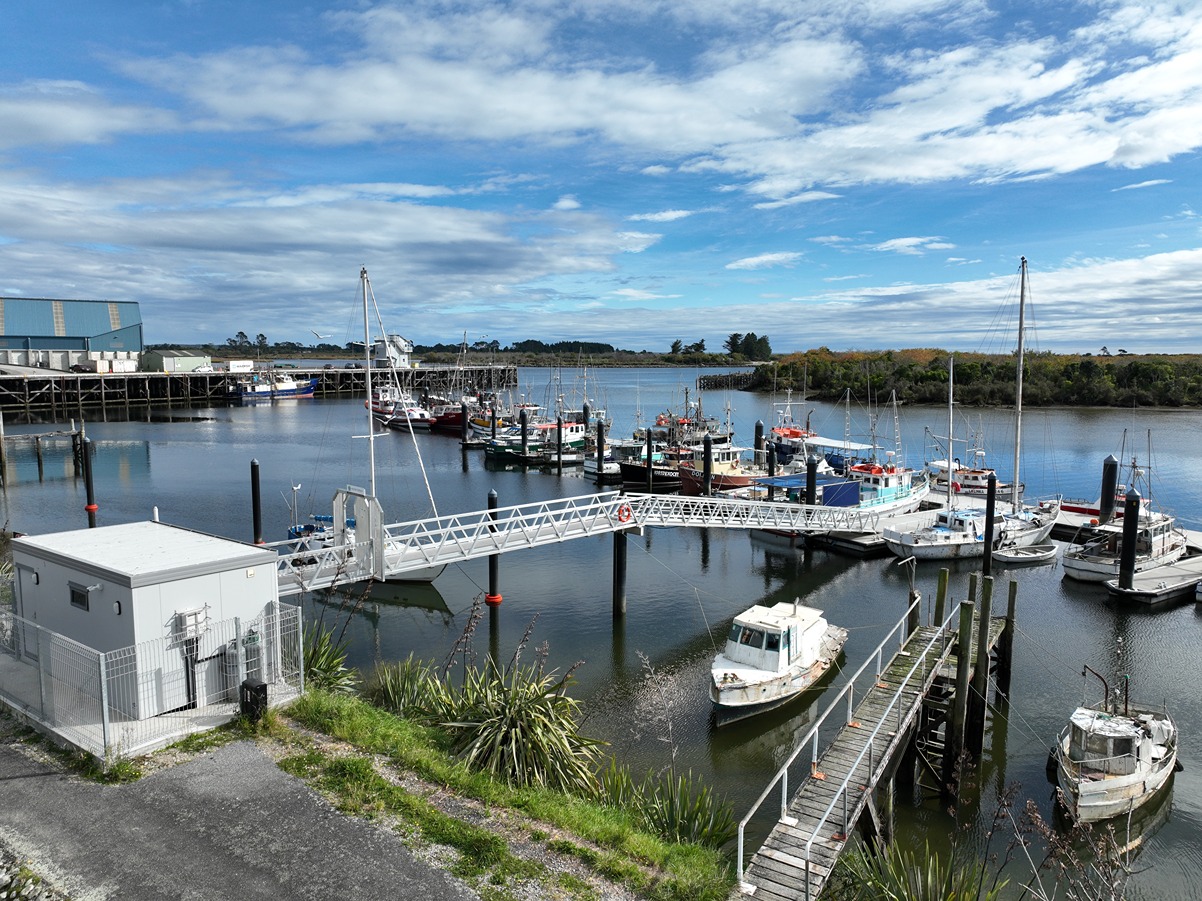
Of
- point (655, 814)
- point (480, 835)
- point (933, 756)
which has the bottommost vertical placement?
point (933, 756)

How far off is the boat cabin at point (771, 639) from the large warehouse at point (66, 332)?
414ft

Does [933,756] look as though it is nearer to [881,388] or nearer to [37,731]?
[37,731]

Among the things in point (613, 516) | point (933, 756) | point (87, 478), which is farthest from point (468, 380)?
point (933, 756)

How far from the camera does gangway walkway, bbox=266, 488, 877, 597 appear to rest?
2259 centimetres

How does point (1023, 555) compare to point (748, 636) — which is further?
point (1023, 555)

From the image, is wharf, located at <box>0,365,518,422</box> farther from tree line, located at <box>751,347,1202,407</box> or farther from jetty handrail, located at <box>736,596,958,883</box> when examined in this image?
jetty handrail, located at <box>736,596,958,883</box>

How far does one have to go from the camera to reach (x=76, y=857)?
372 inches

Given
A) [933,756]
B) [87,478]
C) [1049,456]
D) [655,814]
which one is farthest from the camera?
[1049,456]

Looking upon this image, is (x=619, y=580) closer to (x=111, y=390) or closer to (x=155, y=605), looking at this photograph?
(x=155, y=605)

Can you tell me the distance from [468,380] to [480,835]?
16008cm

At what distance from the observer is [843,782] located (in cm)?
1284

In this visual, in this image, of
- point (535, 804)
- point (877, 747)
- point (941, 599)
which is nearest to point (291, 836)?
point (535, 804)

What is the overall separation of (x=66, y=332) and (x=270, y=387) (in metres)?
30.0

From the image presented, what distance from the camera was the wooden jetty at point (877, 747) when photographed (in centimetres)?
1079
